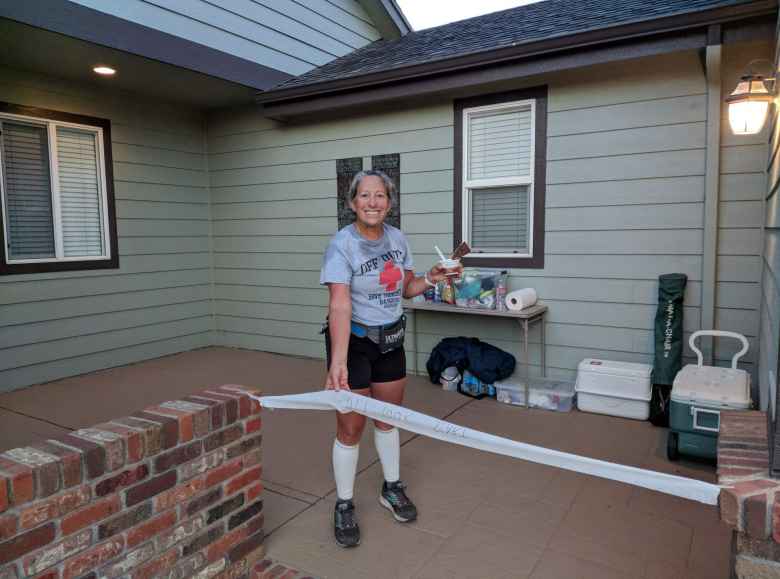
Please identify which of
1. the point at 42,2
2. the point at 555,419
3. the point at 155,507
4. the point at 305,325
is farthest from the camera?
the point at 305,325

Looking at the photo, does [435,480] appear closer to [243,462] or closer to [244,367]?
[243,462]

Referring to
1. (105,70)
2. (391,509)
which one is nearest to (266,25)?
(105,70)

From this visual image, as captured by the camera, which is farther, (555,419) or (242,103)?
(242,103)

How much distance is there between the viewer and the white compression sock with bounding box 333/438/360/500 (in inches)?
95.3

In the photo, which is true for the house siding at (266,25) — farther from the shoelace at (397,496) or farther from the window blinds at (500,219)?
the shoelace at (397,496)

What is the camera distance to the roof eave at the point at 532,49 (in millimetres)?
3354

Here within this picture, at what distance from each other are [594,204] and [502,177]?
0.80 meters

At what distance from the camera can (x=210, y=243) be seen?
646 centimetres

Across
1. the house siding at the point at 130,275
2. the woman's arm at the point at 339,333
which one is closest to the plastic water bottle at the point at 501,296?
the woman's arm at the point at 339,333

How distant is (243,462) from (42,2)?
3.50m

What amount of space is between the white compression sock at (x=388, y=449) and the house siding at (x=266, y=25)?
3.77 meters

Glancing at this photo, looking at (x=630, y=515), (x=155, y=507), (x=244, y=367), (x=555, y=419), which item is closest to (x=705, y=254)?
(x=555, y=419)

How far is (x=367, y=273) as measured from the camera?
7.59ft

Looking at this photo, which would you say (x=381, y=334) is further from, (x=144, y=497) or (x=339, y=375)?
(x=144, y=497)
